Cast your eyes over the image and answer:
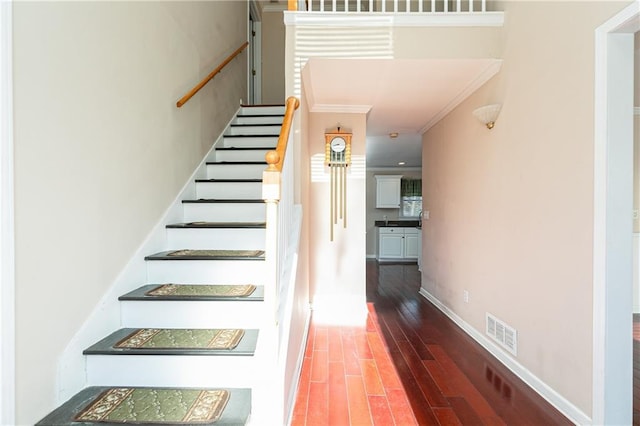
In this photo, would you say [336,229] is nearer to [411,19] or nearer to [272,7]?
[411,19]

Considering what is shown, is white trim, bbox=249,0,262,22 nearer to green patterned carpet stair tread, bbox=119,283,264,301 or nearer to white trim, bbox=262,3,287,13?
white trim, bbox=262,3,287,13

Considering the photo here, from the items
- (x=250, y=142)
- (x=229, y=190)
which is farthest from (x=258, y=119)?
(x=229, y=190)

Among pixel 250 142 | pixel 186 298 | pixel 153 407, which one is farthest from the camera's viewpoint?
pixel 250 142

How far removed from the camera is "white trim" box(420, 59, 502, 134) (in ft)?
8.60

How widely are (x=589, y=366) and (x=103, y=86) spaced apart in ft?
10.1

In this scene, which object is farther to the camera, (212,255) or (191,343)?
(212,255)

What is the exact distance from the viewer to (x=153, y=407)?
4.56ft

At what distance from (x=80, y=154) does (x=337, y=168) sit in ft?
8.60

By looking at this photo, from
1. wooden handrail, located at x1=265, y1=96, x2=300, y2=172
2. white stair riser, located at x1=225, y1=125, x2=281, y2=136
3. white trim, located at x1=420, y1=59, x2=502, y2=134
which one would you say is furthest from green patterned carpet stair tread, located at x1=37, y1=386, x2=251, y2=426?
white trim, located at x1=420, y1=59, x2=502, y2=134

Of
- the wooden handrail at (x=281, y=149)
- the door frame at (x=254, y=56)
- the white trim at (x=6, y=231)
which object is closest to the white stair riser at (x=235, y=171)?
the wooden handrail at (x=281, y=149)

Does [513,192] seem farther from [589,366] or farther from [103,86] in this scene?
[103,86]

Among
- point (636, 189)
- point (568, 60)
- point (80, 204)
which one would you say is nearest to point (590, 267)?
point (568, 60)

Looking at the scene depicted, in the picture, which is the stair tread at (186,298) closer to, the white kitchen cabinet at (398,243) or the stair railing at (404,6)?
the stair railing at (404,6)

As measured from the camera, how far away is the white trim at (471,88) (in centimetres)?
262
